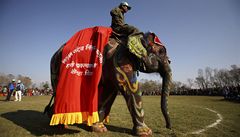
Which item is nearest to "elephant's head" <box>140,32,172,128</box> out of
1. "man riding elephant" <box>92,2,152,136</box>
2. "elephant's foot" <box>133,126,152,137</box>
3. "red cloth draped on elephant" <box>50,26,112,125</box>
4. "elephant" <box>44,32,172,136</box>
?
"elephant" <box>44,32,172,136</box>

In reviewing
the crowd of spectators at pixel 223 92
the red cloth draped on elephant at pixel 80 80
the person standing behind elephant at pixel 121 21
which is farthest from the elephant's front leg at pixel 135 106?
the crowd of spectators at pixel 223 92

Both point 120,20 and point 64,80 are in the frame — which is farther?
point 120,20

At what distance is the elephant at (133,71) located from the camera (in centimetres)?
577

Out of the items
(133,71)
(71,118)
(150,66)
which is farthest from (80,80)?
(150,66)

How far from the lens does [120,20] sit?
270 inches

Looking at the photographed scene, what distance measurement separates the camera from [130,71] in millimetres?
5910

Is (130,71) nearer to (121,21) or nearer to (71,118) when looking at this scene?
(121,21)

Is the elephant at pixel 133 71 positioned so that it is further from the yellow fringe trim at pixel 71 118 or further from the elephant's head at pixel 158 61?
the yellow fringe trim at pixel 71 118

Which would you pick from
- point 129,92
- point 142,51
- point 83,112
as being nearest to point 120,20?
point 142,51

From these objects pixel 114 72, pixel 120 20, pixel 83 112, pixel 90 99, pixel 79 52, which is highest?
pixel 120 20

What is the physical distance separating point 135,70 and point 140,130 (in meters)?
1.73

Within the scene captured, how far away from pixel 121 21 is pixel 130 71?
75.7 inches

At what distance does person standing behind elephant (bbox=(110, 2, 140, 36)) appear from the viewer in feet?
21.3

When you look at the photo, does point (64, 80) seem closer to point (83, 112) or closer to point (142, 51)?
point (83, 112)
